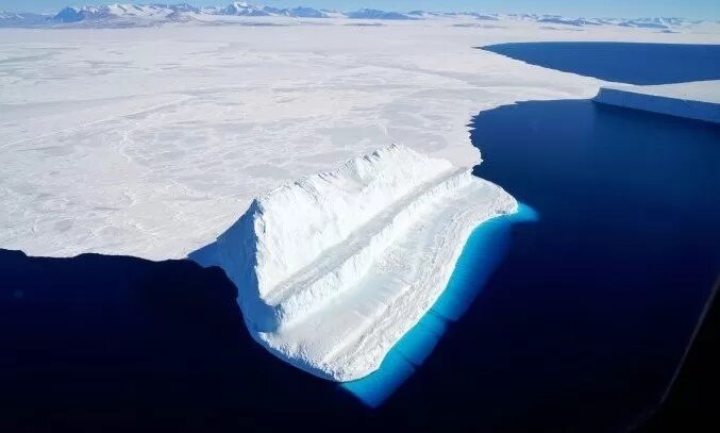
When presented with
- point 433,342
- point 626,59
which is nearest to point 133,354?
Result: point 433,342

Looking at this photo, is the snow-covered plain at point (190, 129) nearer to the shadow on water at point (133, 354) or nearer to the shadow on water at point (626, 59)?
the shadow on water at point (133, 354)

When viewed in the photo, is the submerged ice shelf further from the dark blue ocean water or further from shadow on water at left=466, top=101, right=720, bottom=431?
shadow on water at left=466, top=101, right=720, bottom=431

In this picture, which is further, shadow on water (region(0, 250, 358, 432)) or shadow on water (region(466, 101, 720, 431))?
shadow on water (region(466, 101, 720, 431))

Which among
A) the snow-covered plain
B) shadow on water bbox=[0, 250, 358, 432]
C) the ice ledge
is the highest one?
the ice ledge

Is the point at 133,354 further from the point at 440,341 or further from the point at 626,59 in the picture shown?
the point at 626,59

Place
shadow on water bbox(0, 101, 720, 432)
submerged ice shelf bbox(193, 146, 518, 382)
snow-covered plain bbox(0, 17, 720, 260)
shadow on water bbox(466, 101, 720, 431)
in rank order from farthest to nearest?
snow-covered plain bbox(0, 17, 720, 260) → submerged ice shelf bbox(193, 146, 518, 382) → shadow on water bbox(466, 101, 720, 431) → shadow on water bbox(0, 101, 720, 432)

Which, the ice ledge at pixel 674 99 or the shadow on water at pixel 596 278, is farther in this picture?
the ice ledge at pixel 674 99

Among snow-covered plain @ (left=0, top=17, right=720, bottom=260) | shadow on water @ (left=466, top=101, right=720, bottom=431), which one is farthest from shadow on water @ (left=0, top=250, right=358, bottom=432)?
shadow on water @ (left=466, top=101, right=720, bottom=431)

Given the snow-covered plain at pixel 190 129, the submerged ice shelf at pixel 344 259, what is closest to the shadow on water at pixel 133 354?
the submerged ice shelf at pixel 344 259
